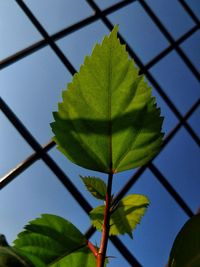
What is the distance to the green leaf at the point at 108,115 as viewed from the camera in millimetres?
440

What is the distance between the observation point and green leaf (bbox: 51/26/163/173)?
17.3 inches

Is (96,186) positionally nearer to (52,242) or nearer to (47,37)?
(52,242)

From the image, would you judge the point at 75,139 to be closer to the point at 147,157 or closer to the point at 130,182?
the point at 147,157

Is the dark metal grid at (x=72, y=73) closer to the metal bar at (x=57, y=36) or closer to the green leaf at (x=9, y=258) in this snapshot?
the metal bar at (x=57, y=36)

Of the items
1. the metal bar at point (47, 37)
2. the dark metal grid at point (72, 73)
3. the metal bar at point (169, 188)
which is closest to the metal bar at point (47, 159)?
the dark metal grid at point (72, 73)

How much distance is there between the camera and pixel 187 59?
19.0ft

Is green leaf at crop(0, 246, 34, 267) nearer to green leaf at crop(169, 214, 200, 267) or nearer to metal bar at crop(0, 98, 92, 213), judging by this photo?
green leaf at crop(169, 214, 200, 267)

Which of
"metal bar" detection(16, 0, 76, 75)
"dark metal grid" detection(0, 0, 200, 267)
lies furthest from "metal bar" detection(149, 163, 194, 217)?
"metal bar" detection(16, 0, 76, 75)

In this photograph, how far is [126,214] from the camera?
525 millimetres

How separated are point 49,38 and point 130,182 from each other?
1.84 metres

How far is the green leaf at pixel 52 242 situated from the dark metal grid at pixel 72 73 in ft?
4.12

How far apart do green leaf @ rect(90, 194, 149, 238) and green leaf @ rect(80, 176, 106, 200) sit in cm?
3

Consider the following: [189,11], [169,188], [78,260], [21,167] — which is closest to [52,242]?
[78,260]

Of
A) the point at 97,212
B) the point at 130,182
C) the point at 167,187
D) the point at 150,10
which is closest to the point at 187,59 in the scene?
the point at 150,10
